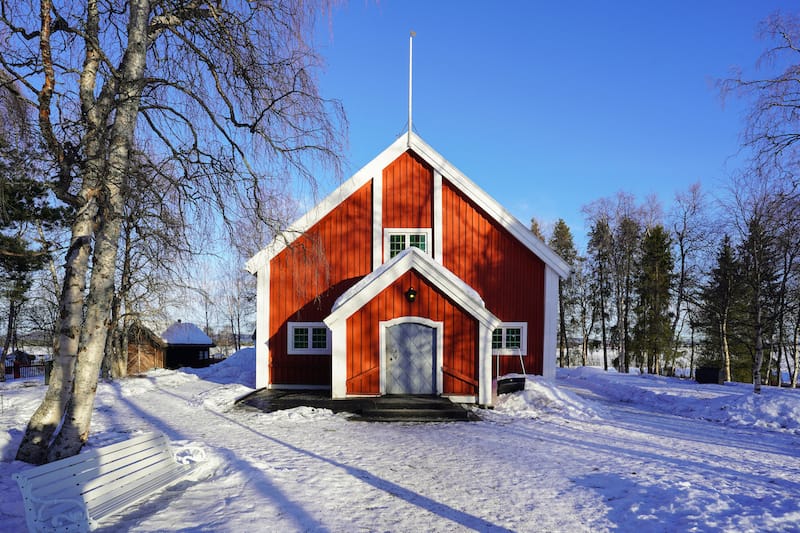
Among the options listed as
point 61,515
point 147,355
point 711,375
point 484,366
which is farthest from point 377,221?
point 147,355

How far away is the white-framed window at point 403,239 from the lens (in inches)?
555

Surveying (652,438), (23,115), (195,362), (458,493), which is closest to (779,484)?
(652,438)

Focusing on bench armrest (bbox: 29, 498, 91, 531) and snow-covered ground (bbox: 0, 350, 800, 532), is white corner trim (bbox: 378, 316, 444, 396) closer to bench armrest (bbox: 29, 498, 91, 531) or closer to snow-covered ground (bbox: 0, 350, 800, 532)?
snow-covered ground (bbox: 0, 350, 800, 532)

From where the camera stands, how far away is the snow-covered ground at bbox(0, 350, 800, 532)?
15.8 ft

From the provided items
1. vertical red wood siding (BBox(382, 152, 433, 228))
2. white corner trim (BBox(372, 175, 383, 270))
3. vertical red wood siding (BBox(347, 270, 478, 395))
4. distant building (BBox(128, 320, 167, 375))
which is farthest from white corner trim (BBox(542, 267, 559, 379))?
distant building (BBox(128, 320, 167, 375))

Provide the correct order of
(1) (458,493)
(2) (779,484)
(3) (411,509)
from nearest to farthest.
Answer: (3) (411,509), (1) (458,493), (2) (779,484)

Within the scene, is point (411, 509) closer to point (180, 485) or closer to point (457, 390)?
point (180, 485)

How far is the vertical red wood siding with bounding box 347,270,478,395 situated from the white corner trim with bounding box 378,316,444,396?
0.28 feet

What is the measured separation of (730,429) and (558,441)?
5.00m

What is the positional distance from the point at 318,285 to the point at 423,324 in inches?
154

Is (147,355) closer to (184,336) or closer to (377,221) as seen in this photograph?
(184,336)

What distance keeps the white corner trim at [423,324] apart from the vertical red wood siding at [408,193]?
3670mm

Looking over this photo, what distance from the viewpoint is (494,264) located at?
14.1 metres

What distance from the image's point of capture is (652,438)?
8.88m
